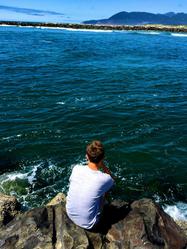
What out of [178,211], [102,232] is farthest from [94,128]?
[102,232]

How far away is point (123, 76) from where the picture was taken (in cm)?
3412

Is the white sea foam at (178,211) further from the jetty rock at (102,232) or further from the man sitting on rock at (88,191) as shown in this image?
the man sitting on rock at (88,191)

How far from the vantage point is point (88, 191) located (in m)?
8.66

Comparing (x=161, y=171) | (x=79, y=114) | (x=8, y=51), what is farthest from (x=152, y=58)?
(x=161, y=171)

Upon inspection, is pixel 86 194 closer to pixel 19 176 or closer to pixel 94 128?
pixel 19 176

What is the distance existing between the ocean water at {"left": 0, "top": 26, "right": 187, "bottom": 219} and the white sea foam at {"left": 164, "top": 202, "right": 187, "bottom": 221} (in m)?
0.03

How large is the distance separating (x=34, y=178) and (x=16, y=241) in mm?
6835

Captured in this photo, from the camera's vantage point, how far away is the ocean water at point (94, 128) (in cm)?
1502

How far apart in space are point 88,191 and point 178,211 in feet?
19.0

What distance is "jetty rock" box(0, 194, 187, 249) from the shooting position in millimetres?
8500

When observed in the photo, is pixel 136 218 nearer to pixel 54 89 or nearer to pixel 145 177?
pixel 145 177

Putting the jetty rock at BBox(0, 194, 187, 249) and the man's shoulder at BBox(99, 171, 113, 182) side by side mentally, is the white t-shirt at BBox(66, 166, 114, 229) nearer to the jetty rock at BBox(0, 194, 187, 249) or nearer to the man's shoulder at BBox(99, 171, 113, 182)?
the man's shoulder at BBox(99, 171, 113, 182)

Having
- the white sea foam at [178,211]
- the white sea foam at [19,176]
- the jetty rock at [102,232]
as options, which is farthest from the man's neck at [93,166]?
the white sea foam at [19,176]

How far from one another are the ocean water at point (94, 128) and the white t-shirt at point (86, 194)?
520 cm
